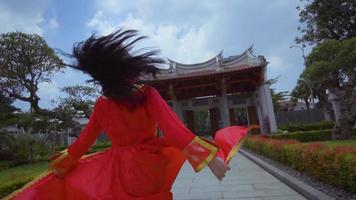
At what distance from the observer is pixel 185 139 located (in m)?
2.11

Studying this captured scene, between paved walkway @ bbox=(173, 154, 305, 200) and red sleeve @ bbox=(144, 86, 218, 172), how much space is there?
3803 millimetres

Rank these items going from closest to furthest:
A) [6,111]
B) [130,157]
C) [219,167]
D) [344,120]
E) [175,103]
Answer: [219,167], [130,157], [344,120], [6,111], [175,103]

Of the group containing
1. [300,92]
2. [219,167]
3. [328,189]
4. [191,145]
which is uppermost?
[300,92]

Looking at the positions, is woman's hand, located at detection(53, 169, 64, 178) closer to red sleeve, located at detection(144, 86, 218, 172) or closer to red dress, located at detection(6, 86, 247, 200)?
red dress, located at detection(6, 86, 247, 200)

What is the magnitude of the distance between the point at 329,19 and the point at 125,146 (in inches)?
854

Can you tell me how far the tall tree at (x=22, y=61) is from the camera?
2108cm

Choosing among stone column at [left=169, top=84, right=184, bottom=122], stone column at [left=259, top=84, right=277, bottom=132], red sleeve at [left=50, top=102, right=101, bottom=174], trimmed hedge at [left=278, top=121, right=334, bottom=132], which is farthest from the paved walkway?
trimmed hedge at [left=278, top=121, right=334, bottom=132]

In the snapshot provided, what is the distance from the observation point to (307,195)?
538 cm

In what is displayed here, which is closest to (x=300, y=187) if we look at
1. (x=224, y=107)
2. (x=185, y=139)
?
(x=185, y=139)

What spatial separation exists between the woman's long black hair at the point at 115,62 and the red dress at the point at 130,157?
85 mm

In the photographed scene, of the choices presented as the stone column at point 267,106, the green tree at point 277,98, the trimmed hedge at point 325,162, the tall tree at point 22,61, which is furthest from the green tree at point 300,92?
the trimmed hedge at point 325,162

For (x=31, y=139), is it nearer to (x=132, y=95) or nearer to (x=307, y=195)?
(x=307, y=195)

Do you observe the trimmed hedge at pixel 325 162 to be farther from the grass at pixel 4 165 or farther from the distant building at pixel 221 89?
the distant building at pixel 221 89

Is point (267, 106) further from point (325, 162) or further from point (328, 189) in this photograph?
point (328, 189)
